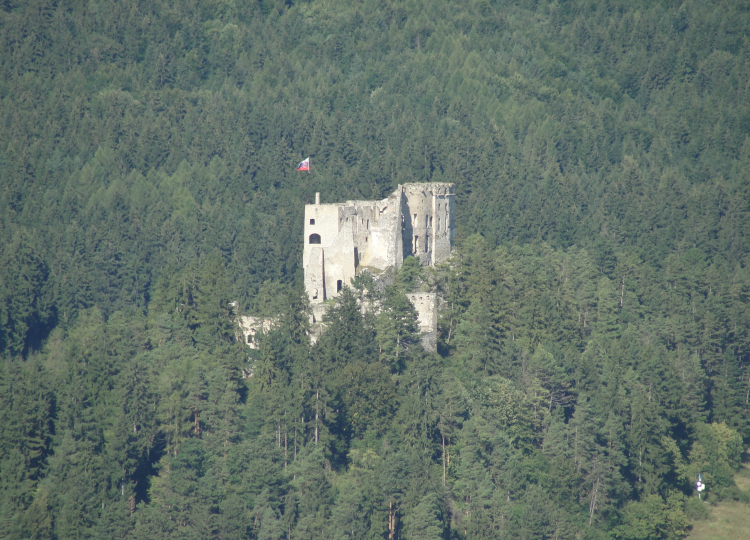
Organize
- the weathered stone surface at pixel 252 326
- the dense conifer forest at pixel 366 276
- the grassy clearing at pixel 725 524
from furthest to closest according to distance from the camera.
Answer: the weathered stone surface at pixel 252 326, the grassy clearing at pixel 725 524, the dense conifer forest at pixel 366 276

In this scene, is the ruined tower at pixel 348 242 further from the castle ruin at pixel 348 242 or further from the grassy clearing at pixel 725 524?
the grassy clearing at pixel 725 524

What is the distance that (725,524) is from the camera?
65.6 meters

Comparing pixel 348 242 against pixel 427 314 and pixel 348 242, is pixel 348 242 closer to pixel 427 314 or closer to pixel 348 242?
pixel 348 242

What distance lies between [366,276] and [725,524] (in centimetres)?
2443

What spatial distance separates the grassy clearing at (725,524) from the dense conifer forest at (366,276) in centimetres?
118

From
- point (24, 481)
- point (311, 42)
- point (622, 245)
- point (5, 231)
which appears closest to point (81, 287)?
point (5, 231)

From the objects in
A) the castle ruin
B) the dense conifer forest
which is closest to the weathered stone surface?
the dense conifer forest

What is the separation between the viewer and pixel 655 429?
6444cm

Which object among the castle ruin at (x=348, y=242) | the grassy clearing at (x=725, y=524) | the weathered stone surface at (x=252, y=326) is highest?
the castle ruin at (x=348, y=242)

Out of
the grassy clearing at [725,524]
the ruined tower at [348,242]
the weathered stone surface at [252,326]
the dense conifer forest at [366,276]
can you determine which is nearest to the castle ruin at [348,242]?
the ruined tower at [348,242]

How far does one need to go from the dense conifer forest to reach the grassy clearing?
1.18 metres

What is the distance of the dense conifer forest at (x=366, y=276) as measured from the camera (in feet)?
191

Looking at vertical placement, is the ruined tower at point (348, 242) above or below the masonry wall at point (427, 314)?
above

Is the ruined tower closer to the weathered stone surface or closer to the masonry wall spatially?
the weathered stone surface
